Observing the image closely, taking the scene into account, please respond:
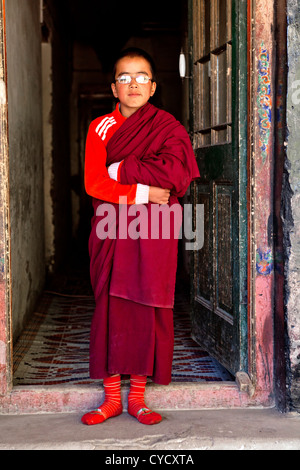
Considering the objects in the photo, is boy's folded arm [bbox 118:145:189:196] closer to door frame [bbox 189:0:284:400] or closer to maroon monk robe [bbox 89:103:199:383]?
maroon monk robe [bbox 89:103:199:383]

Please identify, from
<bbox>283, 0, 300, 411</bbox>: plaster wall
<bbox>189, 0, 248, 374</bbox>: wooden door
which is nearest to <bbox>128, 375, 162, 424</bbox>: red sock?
<bbox>189, 0, 248, 374</bbox>: wooden door

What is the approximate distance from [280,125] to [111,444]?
5.25 feet

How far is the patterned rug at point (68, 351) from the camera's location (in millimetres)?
3088

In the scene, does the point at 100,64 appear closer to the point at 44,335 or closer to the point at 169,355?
the point at 44,335

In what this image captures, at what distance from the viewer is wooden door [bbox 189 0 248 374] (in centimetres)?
274

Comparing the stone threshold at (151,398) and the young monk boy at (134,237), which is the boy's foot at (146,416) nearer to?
the young monk boy at (134,237)

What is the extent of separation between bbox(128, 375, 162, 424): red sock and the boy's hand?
0.84 m

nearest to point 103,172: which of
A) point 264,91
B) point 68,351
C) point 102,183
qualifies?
point 102,183

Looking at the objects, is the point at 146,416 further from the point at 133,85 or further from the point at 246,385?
the point at 133,85

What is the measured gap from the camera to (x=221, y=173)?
3.03 metres

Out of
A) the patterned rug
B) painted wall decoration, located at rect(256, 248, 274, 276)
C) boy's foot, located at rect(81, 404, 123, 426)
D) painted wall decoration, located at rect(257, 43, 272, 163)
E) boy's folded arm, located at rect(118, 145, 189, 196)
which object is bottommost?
boy's foot, located at rect(81, 404, 123, 426)

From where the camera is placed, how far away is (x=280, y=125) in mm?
2594
